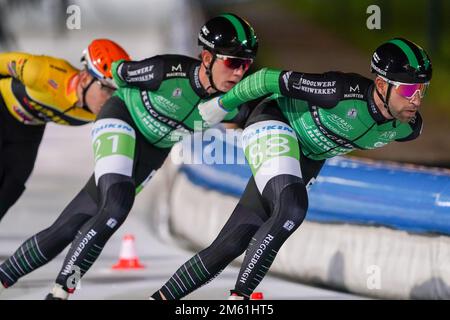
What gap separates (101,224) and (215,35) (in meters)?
1.36

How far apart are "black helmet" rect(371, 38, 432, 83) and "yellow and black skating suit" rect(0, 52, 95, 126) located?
2471 millimetres

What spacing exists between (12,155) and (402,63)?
11.0 ft

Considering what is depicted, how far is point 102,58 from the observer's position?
313 inches

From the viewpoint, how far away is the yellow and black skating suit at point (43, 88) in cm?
812

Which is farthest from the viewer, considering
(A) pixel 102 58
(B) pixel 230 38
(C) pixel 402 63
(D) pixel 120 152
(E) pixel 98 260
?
(E) pixel 98 260

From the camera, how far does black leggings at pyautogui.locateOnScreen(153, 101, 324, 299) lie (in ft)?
21.4

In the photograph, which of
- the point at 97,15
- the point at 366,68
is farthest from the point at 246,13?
the point at 366,68

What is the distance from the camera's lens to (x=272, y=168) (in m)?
6.71

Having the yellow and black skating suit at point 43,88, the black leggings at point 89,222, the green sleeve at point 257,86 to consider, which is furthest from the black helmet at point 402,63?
the yellow and black skating suit at point 43,88

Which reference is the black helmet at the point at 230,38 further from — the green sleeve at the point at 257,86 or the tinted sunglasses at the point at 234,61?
the green sleeve at the point at 257,86

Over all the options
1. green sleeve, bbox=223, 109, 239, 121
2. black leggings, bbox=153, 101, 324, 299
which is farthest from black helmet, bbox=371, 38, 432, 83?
green sleeve, bbox=223, 109, 239, 121

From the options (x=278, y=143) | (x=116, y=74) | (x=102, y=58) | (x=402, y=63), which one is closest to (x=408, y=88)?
(x=402, y=63)

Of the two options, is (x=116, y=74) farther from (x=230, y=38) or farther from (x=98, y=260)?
(x=98, y=260)
